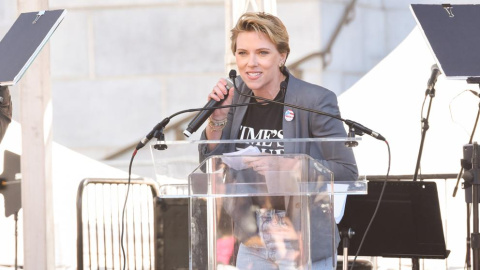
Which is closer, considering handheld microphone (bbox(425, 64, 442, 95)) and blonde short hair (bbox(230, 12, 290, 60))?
blonde short hair (bbox(230, 12, 290, 60))

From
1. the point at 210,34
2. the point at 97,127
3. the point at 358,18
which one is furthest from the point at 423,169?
the point at 97,127

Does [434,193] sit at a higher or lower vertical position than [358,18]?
lower

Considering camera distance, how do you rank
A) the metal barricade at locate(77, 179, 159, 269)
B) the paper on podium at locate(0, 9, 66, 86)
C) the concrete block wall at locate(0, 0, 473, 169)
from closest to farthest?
the paper on podium at locate(0, 9, 66, 86), the metal barricade at locate(77, 179, 159, 269), the concrete block wall at locate(0, 0, 473, 169)

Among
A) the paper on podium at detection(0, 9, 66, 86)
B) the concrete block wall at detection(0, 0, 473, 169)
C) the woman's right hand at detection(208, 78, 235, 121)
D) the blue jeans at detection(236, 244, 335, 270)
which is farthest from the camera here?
the concrete block wall at detection(0, 0, 473, 169)

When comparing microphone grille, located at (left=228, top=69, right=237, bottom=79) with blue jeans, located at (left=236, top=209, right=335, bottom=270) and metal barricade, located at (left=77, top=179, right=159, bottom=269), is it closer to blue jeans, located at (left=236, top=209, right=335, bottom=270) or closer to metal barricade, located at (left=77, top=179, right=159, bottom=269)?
blue jeans, located at (left=236, top=209, right=335, bottom=270)

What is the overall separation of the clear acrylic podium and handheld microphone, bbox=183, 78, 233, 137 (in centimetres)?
17

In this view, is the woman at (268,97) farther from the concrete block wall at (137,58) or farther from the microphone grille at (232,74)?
the concrete block wall at (137,58)

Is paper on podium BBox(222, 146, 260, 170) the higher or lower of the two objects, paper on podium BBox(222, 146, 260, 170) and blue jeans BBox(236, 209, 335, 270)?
the higher

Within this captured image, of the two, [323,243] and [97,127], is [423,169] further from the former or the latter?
[323,243]

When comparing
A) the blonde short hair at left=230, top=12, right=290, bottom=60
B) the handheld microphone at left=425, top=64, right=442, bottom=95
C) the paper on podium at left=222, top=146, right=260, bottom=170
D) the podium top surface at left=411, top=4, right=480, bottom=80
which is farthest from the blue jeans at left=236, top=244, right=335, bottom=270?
the handheld microphone at left=425, top=64, right=442, bottom=95

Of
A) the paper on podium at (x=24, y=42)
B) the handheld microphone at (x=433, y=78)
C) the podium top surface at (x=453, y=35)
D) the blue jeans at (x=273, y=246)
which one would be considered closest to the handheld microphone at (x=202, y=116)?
the blue jeans at (x=273, y=246)

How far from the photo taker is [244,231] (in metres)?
2.80

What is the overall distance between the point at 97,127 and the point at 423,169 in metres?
2.71

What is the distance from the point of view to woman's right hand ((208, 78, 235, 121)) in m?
3.14
